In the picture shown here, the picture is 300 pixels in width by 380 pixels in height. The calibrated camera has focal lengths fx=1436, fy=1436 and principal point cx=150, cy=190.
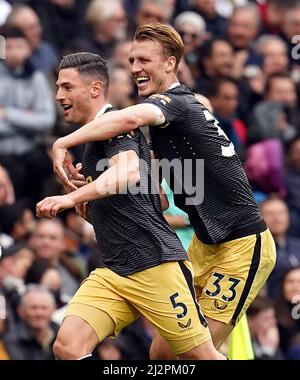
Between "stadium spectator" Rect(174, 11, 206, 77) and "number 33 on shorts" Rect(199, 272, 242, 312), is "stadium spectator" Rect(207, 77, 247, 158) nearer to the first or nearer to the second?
"stadium spectator" Rect(174, 11, 206, 77)

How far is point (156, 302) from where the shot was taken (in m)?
8.56

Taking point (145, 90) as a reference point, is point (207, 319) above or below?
below

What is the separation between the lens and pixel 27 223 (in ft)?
41.7

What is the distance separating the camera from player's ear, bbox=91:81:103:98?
8727 millimetres

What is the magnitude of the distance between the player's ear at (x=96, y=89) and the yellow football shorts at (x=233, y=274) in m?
1.23

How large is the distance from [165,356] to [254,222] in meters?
1.04

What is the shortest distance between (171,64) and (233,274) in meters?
1.38

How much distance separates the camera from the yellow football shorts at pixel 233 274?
9008mm

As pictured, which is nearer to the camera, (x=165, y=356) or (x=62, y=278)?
(x=165, y=356)

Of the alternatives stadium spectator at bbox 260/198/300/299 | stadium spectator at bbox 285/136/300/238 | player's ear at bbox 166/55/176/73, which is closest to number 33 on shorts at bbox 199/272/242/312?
player's ear at bbox 166/55/176/73

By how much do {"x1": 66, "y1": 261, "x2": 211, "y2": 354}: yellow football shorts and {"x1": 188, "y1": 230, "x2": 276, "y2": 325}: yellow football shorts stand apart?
15.9 inches

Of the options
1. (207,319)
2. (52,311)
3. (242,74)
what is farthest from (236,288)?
(242,74)

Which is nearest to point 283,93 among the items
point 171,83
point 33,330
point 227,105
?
point 227,105
